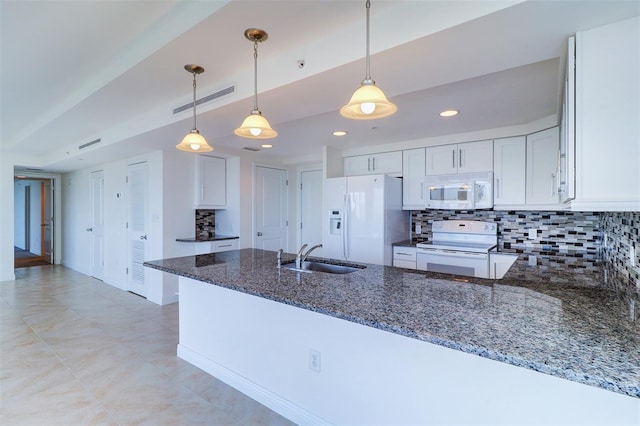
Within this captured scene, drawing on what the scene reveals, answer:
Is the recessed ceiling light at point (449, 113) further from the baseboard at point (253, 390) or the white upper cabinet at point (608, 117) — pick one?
the baseboard at point (253, 390)

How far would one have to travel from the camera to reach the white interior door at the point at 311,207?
5859mm

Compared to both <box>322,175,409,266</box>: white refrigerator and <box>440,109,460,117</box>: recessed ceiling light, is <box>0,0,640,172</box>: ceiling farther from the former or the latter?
<box>322,175,409,266</box>: white refrigerator

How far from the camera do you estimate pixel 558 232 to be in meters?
3.64

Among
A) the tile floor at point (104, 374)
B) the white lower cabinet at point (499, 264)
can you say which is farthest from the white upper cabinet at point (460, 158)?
the tile floor at point (104, 374)

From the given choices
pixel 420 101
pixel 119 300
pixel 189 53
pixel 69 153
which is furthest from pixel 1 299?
pixel 420 101

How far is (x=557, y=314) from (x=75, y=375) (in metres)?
3.26

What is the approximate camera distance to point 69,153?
5.12 meters

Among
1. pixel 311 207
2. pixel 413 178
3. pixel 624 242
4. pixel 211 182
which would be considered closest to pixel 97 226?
pixel 211 182

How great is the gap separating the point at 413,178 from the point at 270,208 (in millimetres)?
2477

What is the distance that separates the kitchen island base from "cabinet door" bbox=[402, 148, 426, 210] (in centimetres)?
281

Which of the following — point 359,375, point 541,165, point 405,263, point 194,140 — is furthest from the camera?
point 405,263

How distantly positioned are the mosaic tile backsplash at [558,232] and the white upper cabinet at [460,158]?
616mm

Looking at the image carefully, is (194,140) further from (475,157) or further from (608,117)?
(475,157)

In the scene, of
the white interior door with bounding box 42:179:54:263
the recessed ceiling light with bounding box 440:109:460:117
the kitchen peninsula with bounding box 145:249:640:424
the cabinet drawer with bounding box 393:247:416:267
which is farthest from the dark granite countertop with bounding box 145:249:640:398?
the white interior door with bounding box 42:179:54:263
